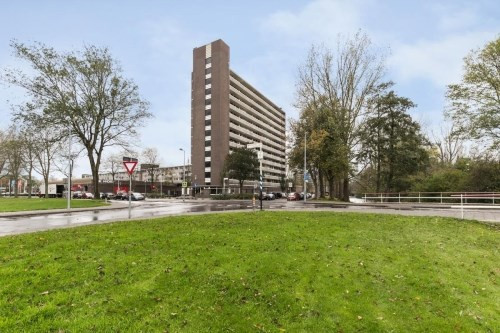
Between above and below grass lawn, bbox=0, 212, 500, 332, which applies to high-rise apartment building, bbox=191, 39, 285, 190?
above

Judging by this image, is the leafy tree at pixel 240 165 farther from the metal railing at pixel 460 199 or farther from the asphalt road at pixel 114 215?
the asphalt road at pixel 114 215

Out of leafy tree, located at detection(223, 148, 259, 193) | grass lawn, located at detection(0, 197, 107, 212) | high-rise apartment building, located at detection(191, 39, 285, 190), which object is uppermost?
high-rise apartment building, located at detection(191, 39, 285, 190)

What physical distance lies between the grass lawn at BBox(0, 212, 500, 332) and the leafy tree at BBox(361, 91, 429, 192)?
123 feet

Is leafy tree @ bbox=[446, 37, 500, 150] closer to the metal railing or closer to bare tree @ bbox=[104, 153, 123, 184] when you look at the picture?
the metal railing

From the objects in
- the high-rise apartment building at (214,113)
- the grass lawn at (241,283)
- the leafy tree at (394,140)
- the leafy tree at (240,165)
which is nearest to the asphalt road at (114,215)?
the grass lawn at (241,283)

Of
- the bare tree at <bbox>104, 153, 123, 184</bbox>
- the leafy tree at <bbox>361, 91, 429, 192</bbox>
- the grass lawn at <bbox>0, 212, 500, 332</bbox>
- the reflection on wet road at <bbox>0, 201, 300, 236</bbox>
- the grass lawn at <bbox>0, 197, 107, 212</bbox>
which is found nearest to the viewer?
the grass lawn at <bbox>0, 212, 500, 332</bbox>

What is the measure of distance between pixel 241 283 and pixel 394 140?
4393 centimetres

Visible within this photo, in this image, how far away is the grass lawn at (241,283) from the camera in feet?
16.1

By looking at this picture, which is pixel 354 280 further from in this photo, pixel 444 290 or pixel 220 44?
pixel 220 44

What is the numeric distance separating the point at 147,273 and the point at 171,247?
1.61 m

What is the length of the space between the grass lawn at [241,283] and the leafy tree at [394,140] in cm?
3745

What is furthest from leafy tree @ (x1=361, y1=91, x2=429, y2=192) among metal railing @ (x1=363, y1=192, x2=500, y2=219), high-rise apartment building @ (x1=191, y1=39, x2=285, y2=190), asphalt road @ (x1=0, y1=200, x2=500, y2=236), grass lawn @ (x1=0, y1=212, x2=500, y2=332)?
high-rise apartment building @ (x1=191, y1=39, x2=285, y2=190)

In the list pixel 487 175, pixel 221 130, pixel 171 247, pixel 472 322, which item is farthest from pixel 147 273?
pixel 221 130

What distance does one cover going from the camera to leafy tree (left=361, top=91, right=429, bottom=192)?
4419cm
